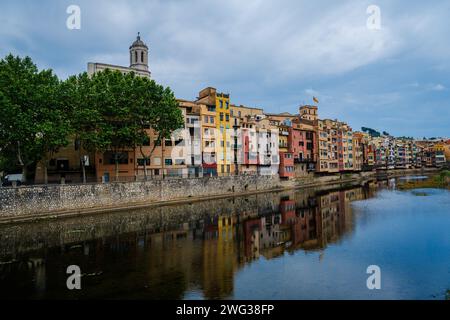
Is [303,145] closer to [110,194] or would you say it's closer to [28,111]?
[110,194]

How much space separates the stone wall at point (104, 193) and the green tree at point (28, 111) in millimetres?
6384

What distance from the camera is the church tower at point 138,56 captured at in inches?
3626

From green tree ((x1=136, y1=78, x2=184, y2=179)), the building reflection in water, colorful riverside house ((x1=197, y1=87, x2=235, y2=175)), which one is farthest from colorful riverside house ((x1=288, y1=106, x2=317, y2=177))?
green tree ((x1=136, y1=78, x2=184, y2=179))

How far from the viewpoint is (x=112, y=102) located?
4634 cm

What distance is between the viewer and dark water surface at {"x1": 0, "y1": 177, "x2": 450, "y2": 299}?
16.5 meters

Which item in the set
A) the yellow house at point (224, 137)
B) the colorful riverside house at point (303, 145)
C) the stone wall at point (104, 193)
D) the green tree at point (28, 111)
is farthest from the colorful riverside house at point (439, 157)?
the green tree at point (28, 111)

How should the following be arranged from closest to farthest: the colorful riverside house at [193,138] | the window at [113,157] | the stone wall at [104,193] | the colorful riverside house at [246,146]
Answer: the stone wall at [104,193] → the window at [113,157] → the colorful riverside house at [193,138] → the colorful riverside house at [246,146]

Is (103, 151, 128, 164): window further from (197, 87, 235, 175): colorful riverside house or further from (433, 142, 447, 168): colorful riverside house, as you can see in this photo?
(433, 142, 447, 168): colorful riverside house

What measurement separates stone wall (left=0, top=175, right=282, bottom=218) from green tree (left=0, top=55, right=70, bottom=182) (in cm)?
638

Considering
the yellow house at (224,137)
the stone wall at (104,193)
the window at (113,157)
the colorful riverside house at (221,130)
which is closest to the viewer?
the stone wall at (104,193)

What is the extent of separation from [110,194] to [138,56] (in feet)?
197

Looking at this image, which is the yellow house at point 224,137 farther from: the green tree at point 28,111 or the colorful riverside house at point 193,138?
the green tree at point 28,111

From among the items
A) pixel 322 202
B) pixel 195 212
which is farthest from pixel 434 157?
pixel 195 212

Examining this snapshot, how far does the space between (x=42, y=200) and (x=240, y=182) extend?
128 feet
